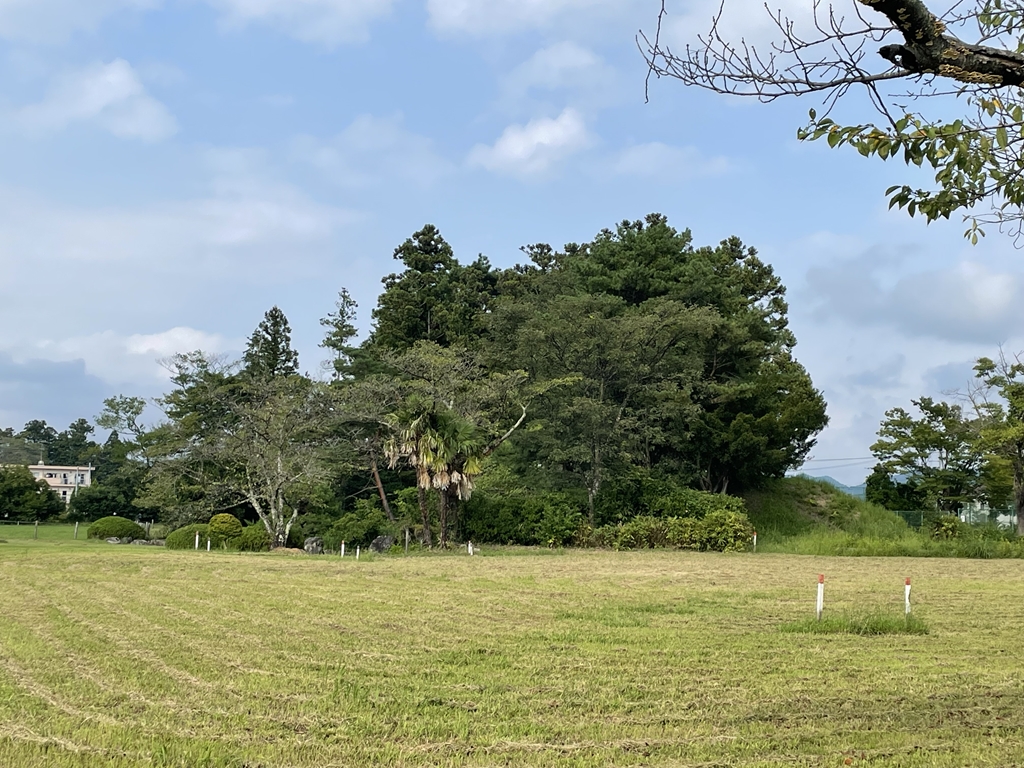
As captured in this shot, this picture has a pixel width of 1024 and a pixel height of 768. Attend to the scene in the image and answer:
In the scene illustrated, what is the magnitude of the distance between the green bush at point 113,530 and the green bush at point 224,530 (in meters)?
6.63

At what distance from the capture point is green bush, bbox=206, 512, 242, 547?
30781 mm

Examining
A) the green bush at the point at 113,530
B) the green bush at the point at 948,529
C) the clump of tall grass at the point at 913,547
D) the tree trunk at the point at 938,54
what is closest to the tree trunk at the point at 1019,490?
the green bush at the point at 948,529

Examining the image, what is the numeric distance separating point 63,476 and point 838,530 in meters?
66.8

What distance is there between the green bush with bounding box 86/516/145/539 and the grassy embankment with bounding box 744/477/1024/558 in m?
24.8

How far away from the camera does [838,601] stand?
43.9ft

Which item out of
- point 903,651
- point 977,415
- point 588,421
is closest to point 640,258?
point 588,421

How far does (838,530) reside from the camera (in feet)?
112

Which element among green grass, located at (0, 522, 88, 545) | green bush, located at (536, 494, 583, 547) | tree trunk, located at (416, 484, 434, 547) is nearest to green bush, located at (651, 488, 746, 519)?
green bush, located at (536, 494, 583, 547)

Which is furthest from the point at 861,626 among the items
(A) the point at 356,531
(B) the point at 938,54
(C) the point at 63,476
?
(C) the point at 63,476

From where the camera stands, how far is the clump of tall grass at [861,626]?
9.94 m

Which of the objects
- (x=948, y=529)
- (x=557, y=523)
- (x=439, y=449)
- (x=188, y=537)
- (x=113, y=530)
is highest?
(x=439, y=449)

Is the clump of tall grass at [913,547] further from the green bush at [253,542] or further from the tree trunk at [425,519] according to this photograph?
the green bush at [253,542]

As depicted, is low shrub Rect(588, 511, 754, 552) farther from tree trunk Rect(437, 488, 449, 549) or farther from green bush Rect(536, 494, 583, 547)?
tree trunk Rect(437, 488, 449, 549)

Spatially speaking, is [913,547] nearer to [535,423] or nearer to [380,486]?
[535,423]
